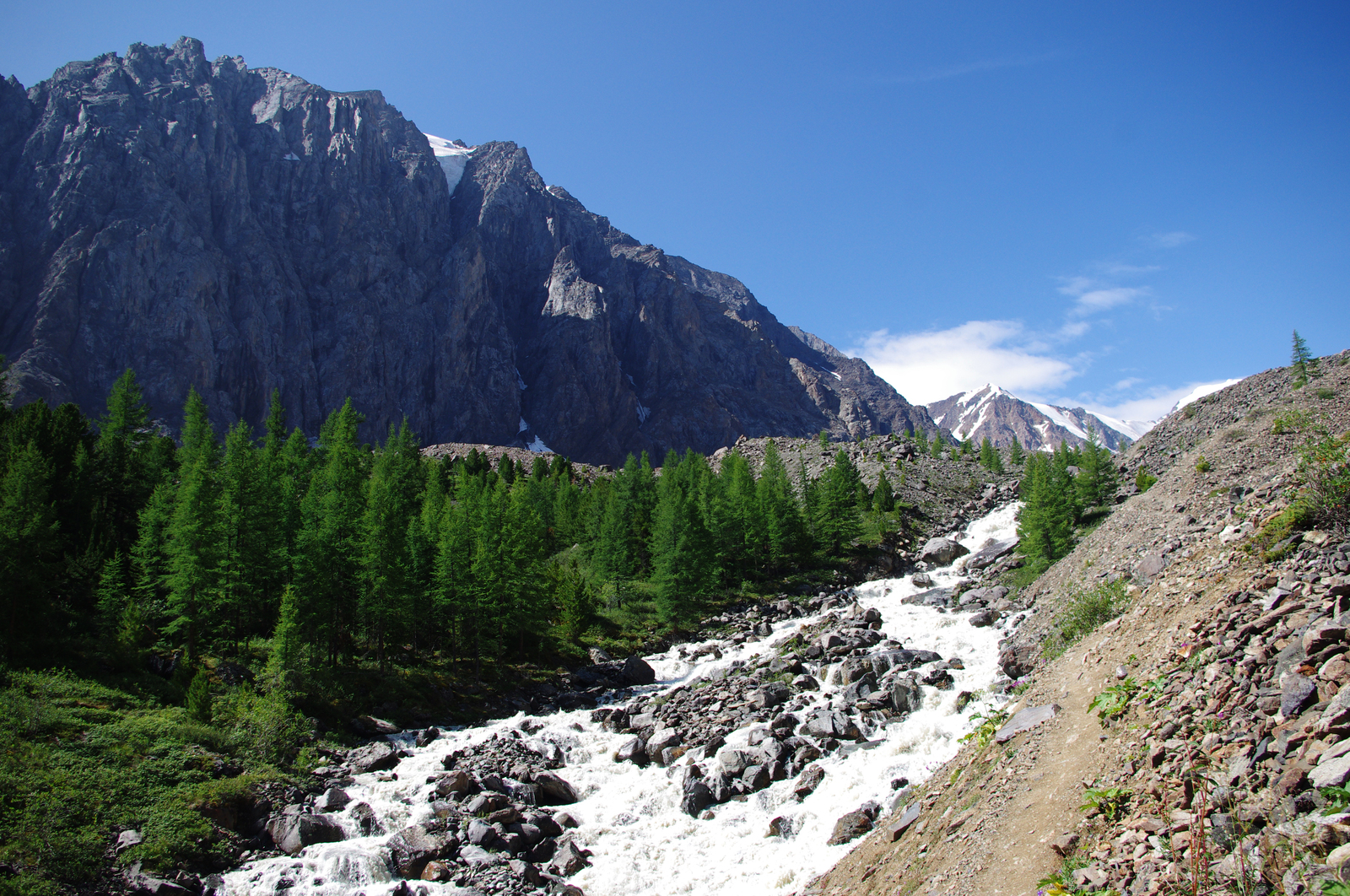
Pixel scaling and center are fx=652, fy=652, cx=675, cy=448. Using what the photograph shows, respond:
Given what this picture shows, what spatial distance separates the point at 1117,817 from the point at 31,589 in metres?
41.5

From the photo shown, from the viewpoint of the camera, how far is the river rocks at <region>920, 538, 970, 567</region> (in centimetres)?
6988

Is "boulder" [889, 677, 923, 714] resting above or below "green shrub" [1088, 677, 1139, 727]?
below

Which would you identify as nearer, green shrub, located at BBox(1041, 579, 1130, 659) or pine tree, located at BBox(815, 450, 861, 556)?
green shrub, located at BBox(1041, 579, 1130, 659)

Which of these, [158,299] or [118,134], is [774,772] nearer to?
[158,299]

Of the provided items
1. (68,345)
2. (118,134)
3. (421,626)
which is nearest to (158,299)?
(68,345)

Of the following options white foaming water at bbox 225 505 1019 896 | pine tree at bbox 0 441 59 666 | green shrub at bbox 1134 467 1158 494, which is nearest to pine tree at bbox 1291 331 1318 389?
green shrub at bbox 1134 467 1158 494

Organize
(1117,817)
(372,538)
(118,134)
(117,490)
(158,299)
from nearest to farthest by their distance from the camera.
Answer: (1117,817)
(372,538)
(117,490)
(158,299)
(118,134)

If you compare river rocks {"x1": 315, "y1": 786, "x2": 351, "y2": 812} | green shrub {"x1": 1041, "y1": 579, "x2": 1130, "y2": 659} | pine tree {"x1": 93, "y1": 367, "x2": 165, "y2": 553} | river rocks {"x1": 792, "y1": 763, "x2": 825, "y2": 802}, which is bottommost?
river rocks {"x1": 792, "y1": 763, "x2": 825, "y2": 802}

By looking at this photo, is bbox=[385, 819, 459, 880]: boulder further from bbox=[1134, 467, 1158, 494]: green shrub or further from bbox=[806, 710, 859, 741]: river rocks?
bbox=[1134, 467, 1158, 494]: green shrub

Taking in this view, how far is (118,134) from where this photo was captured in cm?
19500

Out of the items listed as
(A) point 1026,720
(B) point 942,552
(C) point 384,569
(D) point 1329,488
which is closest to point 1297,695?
(A) point 1026,720

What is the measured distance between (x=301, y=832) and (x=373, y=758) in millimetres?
6954

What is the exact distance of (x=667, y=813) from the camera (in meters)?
24.3

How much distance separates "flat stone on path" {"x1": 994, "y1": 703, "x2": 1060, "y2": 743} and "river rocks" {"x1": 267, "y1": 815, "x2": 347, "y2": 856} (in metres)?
21.9
